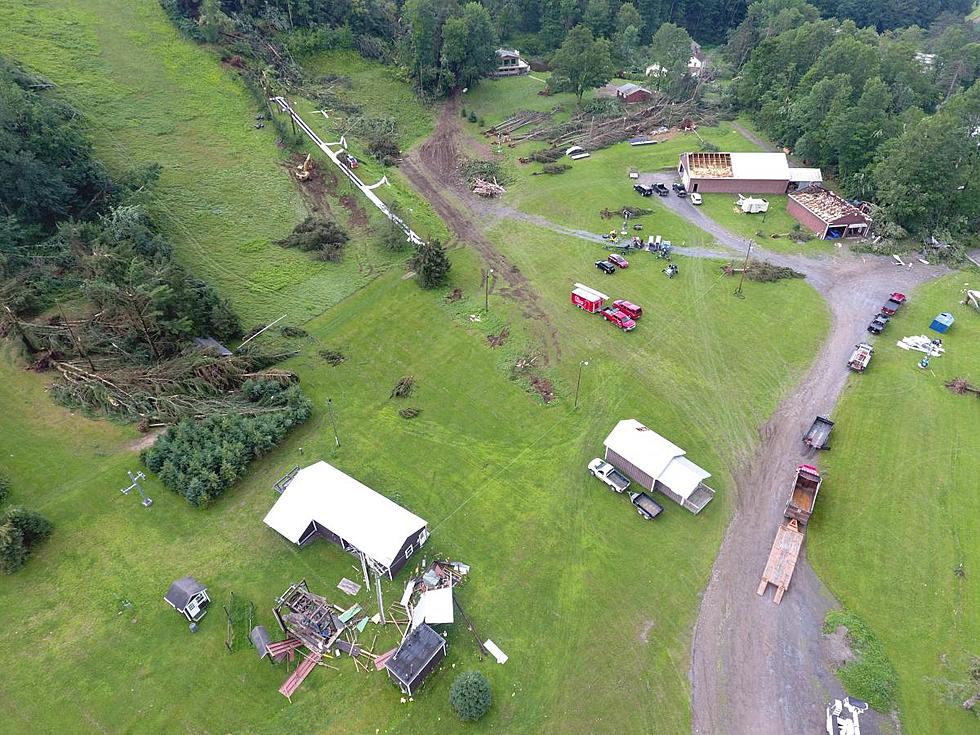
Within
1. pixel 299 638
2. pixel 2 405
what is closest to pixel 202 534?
pixel 299 638

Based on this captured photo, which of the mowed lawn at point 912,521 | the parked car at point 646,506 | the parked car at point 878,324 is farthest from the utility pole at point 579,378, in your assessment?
the parked car at point 878,324

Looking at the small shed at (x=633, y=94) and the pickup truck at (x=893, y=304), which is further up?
the small shed at (x=633, y=94)

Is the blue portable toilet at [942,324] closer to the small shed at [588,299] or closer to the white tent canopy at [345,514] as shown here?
the small shed at [588,299]

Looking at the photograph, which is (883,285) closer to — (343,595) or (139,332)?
(343,595)

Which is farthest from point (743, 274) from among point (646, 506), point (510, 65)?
point (510, 65)

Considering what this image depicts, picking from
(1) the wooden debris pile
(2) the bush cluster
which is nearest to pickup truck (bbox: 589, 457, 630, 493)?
(2) the bush cluster

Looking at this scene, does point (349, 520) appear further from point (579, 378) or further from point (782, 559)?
point (782, 559)
